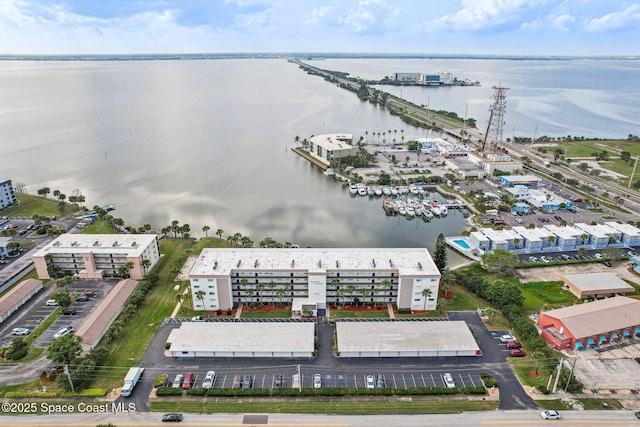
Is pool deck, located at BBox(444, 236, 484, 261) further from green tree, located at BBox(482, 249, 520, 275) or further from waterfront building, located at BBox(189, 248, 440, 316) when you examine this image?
waterfront building, located at BBox(189, 248, 440, 316)

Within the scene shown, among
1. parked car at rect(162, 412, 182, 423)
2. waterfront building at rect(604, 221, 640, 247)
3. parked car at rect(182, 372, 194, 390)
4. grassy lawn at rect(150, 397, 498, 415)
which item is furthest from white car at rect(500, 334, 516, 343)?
waterfront building at rect(604, 221, 640, 247)

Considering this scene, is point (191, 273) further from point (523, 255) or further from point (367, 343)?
point (523, 255)

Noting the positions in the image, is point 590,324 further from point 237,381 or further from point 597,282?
point 237,381

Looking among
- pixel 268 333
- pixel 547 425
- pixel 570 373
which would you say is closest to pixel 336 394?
pixel 268 333

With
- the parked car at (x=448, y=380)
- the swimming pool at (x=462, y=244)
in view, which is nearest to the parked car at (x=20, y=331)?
the parked car at (x=448, y=380)

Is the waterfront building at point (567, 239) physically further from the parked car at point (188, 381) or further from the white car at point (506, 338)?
the parked car at point (188, 381)
